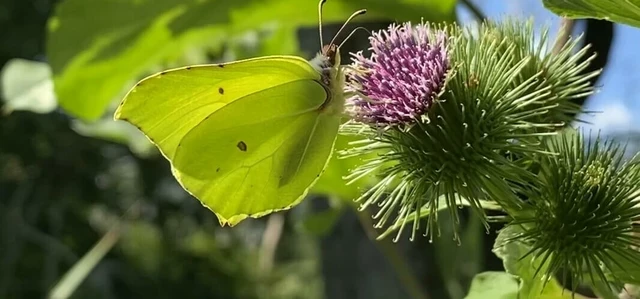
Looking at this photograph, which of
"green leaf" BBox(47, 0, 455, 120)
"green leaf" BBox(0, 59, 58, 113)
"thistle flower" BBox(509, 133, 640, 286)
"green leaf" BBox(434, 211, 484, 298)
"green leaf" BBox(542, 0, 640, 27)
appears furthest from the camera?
"green leaf" BBox(0, 59, 58, 113)

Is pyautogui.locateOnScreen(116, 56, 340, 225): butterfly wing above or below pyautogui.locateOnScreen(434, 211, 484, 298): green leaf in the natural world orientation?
above

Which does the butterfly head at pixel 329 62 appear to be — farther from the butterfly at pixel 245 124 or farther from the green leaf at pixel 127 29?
the green leaf at pixel 127 29

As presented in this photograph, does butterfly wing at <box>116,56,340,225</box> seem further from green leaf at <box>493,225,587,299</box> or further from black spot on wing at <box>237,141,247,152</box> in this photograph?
green leaf at <box>493,225,587,299</box>

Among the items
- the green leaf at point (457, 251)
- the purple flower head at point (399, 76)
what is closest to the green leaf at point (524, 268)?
the purple flower head at point (399, 76)

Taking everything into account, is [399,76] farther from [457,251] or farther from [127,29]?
[127,29]

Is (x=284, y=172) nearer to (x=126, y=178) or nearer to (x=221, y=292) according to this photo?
(x=126, y=178)

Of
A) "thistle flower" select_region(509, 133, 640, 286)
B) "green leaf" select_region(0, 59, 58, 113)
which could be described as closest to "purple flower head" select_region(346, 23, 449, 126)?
"thistle flower" select_region(509, 133, 640, 286)

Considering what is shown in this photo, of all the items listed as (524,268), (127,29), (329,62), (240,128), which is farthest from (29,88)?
(524,268)
